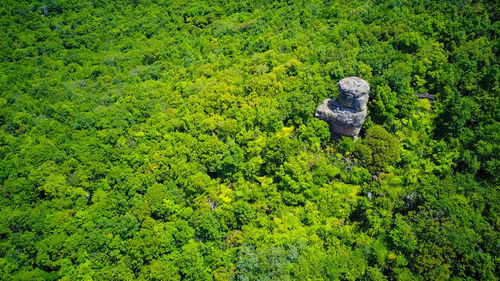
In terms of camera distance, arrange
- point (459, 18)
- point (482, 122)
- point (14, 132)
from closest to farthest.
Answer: point (482, 122) → point (459, 18) → point (14, 132)

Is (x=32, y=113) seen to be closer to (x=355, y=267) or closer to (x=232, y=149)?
(x=232, y=149)

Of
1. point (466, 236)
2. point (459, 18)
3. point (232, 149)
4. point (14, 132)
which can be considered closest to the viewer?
point (466, 236)

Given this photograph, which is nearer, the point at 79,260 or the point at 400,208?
the point at 400,208

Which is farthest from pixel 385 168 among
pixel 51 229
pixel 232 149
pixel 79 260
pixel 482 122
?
pixel 51 229

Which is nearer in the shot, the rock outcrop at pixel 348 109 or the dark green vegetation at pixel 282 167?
the dark green vegetation at pixel 282 167

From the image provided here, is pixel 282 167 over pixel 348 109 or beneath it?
beneath
